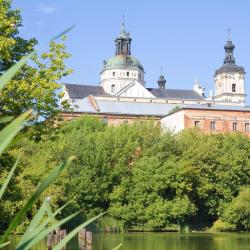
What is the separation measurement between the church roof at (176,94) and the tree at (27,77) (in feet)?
317

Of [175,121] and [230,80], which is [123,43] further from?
[175,121]

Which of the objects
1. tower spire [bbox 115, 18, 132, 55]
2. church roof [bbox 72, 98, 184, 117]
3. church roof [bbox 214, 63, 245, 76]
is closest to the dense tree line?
church roof [bbox 72, 98, 184, 117]

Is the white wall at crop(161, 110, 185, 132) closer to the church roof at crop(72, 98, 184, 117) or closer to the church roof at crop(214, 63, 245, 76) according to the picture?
the church roof at crop(72, 98, 184, 117)

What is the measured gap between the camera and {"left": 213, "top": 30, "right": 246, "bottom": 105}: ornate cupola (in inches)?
4732

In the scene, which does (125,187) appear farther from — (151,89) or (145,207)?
(151,89)

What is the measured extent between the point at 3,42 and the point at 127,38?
365 ft

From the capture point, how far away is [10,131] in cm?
182

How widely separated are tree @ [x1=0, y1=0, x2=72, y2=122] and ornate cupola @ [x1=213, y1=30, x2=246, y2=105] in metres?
103

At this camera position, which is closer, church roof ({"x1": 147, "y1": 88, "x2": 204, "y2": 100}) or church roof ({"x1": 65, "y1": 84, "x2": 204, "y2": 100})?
church roof ({"x1": 65, "y1": 84, "x2": 204, "y2": 100})

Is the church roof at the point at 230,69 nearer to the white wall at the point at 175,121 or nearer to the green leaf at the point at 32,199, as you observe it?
the white wall at the point at 175,121

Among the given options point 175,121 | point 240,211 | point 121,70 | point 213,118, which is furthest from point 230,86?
point 240,211

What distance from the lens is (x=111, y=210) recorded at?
5147 centimetres

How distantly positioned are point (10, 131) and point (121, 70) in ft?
399

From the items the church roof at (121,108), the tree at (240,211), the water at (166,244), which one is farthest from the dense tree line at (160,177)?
the church roof at (121,108)
